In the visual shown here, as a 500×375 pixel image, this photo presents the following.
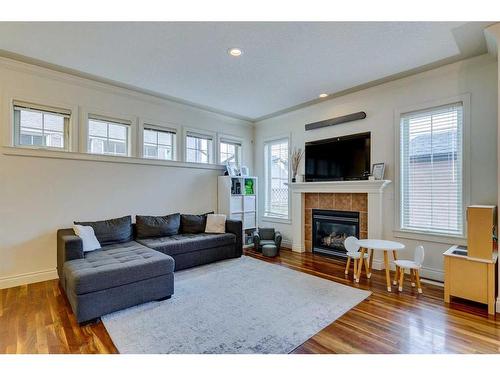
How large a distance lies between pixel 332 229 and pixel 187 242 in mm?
2521

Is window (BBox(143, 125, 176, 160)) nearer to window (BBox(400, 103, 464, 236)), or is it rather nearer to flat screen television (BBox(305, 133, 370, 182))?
flat screen television (BBox(305, 133, 370, 182))

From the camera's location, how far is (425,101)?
3.44m

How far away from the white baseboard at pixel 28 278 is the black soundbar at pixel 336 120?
15.2 feet

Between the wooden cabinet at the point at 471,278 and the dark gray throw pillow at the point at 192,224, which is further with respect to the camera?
the dark gray throw pillow at the point at 192,224

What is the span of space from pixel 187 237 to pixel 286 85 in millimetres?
2783

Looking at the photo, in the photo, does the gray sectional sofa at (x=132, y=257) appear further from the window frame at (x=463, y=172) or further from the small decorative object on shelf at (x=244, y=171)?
the window frame at (x=463, y=172)

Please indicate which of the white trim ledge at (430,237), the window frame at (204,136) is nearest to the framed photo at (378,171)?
the white trim ledge at (430,237)

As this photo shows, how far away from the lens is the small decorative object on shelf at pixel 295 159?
5035 millimetres

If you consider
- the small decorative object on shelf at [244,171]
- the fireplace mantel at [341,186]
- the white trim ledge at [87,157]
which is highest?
the white trim ledge at [87,157]

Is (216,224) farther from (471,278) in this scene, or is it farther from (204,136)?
(471,278)

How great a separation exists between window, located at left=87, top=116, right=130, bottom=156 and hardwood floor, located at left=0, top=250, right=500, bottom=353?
2.06m

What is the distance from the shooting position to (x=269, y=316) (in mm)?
2387
